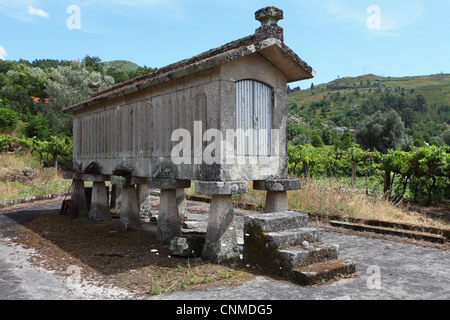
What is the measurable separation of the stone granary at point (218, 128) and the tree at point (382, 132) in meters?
36.8

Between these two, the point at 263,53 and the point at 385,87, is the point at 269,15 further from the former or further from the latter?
the point at 385,87

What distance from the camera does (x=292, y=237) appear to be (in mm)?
5523

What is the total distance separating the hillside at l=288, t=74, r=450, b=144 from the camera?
238 ft

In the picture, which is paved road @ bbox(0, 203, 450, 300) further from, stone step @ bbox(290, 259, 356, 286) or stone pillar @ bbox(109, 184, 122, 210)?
stone pillar @ bbox(109, 184, 122, 210)

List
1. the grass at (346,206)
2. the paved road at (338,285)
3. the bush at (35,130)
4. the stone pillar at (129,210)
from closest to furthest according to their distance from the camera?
the paved road at (338,285), the stone pillar at (129,210), the grass at (346,206), the bush at (35,130)

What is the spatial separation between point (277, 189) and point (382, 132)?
3844cm

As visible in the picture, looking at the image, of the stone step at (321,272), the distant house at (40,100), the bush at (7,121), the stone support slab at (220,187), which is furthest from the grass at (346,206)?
the distant house at (40,100)

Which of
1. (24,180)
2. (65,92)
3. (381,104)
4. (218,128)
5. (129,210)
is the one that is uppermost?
(381,104)

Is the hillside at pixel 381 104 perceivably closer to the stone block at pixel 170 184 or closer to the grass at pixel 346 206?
the grass at pixel 346 206

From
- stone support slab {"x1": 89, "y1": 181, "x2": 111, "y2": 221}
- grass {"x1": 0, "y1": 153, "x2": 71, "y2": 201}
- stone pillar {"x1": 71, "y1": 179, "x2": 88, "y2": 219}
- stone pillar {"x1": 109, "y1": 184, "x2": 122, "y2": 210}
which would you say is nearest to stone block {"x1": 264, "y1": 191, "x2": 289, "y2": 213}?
stone support slab {"x1": 89, "y1": 181, "x2": 111, "y2": 221}

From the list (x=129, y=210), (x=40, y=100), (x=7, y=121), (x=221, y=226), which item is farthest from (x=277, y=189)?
(x=40, y=100)

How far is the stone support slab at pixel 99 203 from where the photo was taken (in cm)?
995

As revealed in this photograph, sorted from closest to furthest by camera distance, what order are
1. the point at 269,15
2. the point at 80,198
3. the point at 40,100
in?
the point at 269,15 → the point at 80,198 → the point at 40,100
